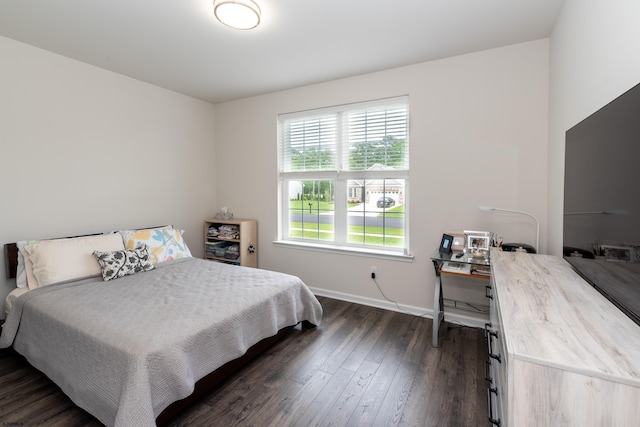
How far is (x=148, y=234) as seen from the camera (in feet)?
10.4

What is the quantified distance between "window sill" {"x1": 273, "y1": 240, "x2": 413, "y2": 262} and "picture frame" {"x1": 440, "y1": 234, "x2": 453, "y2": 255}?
0.45 metres

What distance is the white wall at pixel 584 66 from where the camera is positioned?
1220 millimetres

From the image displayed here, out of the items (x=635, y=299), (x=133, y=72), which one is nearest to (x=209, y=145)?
(x=133, y=72)

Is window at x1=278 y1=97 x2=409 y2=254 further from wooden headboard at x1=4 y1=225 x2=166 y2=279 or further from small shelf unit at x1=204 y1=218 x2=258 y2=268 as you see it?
wooden headboard at x1=4 y1=225 x2=166 y2=279

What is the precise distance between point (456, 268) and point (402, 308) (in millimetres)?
884

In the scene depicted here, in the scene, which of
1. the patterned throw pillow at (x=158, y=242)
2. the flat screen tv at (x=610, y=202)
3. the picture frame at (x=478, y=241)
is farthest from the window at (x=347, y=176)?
the flat screen tv at (x=610, y=202)

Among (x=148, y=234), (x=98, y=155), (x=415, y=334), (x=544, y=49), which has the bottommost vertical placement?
(x=415, y=334)

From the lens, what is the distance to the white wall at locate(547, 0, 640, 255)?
4.00 feet

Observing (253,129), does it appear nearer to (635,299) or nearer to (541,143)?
(541,143)

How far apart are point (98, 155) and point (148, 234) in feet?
3.19

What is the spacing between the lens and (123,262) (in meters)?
2.69

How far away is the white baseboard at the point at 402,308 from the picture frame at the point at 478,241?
81 cm

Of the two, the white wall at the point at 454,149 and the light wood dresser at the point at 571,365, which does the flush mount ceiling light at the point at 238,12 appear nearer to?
the white wall at the point at 454,149

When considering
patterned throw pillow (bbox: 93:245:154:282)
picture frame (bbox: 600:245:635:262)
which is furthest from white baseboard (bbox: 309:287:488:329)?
patterned throw pillow (bbox: 93:245:154:282)
